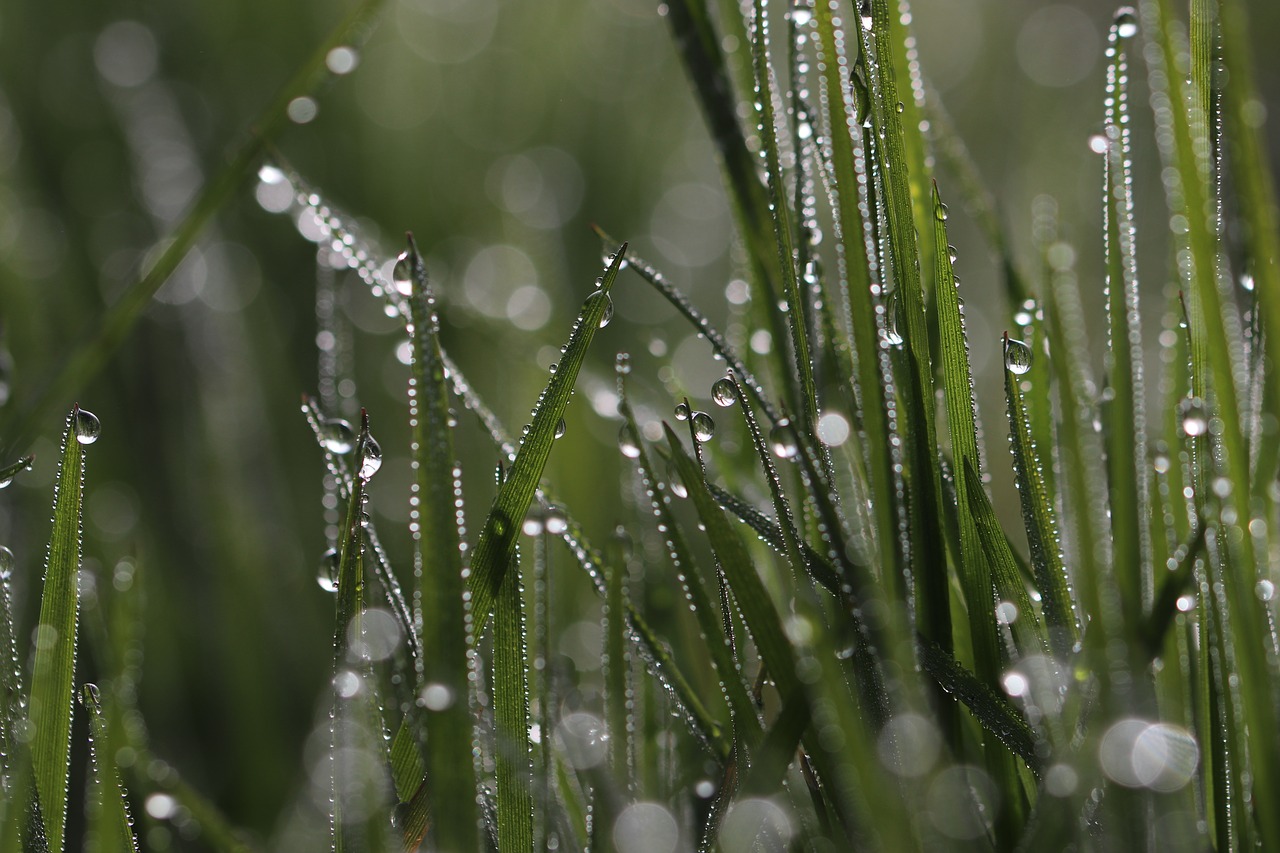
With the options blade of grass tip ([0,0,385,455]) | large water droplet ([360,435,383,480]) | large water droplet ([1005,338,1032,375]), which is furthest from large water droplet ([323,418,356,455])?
large water droplet ([1005,338,1032,375])

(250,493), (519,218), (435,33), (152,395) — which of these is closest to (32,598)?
(250,493)

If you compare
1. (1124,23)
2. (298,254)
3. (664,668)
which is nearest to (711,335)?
(664,668)

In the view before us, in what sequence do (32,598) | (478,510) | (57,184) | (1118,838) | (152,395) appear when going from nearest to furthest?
1. (1118,838)
2. (32,598)
3. (478,510)
4. (152,395)
5. (57,184)

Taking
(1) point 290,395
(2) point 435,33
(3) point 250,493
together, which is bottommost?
(3) point 250,493

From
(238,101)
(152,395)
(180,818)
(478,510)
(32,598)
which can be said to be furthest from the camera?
(238,101)

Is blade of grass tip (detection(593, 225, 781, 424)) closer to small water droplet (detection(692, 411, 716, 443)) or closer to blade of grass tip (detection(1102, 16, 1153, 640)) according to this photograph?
small water droplet (detection(692, 411, 716, 443))

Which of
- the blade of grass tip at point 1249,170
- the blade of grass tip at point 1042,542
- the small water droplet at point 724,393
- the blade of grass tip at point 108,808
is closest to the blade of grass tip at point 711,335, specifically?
the small water droplet at point 724,393

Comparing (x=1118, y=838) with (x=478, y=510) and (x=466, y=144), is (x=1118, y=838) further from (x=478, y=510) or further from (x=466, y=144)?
(x=466, y=144)
